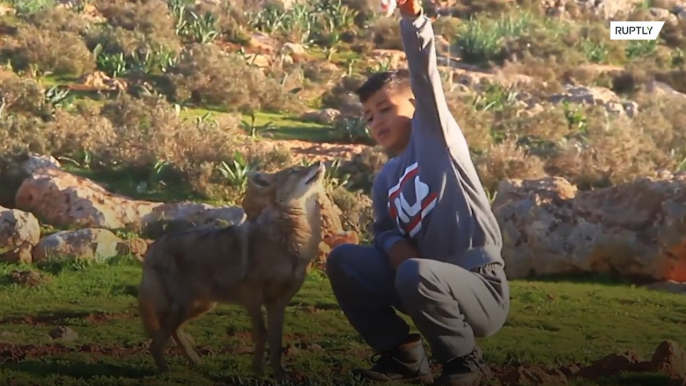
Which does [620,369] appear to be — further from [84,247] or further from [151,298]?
[84,247]

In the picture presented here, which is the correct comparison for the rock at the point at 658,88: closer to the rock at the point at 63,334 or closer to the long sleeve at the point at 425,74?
the long sleeve at the point at 425,74

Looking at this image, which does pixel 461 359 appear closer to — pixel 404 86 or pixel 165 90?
pixel 404 86

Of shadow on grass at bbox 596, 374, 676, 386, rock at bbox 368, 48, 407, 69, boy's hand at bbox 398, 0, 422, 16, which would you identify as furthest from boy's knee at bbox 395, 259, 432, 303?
rock at bbox 368, 48, 407, 69

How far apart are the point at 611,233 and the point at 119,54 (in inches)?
133

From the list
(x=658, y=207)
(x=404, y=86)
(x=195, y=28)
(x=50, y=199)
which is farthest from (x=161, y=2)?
(x=658, y=207)

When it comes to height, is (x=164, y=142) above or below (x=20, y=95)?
below

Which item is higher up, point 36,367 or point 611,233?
point 611,233

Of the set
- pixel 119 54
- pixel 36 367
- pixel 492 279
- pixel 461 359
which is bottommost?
pixel 36 367

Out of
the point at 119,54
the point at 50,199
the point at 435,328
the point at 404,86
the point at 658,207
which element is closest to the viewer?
the point at 435,328

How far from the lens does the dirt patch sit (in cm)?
536

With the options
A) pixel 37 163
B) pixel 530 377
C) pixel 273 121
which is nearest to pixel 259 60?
pixel 273 121

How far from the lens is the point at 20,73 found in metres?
6.86

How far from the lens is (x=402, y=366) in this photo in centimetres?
459

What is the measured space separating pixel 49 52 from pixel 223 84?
1149mm
